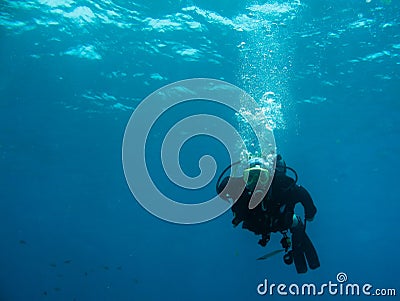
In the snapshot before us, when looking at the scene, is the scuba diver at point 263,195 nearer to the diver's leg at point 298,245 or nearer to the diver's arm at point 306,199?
the diver's arm at point 306,199

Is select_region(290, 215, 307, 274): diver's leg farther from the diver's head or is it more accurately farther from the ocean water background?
the ocean water background

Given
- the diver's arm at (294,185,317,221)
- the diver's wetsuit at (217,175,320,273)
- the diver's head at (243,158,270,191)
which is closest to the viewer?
the diver's head at (243,158,270,191)

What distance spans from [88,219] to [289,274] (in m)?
57.5

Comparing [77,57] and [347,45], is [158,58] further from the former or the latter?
[347,45]

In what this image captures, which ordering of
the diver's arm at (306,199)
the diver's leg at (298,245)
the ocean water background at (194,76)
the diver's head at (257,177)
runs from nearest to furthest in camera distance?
1. the diver's head at (257,177)
2. the diver's arm at (306,199)
3. the diver's leg at (298,245)
4. the ocean water background at (194,76)

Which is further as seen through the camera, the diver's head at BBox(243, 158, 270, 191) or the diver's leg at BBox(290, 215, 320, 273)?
the diver's leg at BBox(290, 215, 320, 273)

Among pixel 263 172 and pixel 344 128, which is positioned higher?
pixel 344 128

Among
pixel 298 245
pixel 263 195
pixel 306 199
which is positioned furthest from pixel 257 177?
pixel 298 245

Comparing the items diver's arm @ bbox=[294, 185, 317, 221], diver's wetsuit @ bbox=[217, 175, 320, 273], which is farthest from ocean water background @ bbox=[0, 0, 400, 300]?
diver's wetsuit @ bbox=[217, 175, 320, 273]

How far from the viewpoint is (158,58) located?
16562 millimetres

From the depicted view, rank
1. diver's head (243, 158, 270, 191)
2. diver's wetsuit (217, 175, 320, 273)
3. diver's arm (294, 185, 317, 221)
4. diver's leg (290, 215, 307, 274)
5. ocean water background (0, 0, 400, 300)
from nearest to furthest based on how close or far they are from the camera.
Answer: diver's head (243, 158, 270, 191), diver's wetsuit (217, 175, 320, 273), diver's arm (294, 185, 317, 221), diver's leg (290, 215, 307, 274), ocean water background (0, 0, 400, 300)

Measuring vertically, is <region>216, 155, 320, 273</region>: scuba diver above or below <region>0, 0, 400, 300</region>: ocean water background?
below

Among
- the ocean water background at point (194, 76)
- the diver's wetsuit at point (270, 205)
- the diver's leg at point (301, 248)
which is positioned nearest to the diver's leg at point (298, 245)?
the diver's leg at point (301, 248)

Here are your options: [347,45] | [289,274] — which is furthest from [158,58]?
[289,274]
